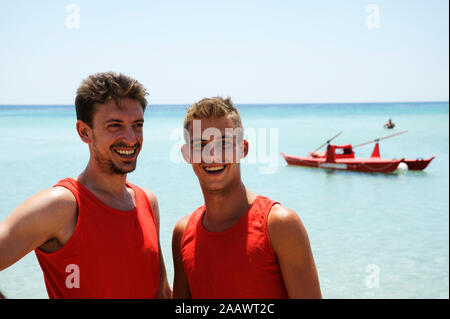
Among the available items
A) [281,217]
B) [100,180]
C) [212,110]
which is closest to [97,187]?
[100,180]

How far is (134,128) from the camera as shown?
9.04 ft

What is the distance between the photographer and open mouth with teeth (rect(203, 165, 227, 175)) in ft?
8.05

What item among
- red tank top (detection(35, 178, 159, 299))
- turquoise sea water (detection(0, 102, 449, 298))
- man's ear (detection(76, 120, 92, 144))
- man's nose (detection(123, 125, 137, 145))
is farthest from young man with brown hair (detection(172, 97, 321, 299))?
turquoise sea water (detection(0, 102, 449, 298))

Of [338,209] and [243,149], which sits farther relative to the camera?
[338,209]

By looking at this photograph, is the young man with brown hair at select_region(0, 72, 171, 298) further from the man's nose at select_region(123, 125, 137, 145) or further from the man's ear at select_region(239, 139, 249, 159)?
the man's ear at select_region(239, 139, 249, 159)

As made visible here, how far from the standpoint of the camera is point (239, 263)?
229 cm

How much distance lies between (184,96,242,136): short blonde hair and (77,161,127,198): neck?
2.01 ft

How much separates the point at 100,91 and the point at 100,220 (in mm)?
795

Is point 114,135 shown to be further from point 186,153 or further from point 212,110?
point 212,110

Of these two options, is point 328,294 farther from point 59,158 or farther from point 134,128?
point 59,158

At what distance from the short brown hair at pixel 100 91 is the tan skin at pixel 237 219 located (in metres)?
0.54

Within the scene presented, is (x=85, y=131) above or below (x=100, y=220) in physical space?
above

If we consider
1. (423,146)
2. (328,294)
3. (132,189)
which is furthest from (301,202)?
(423,146)
